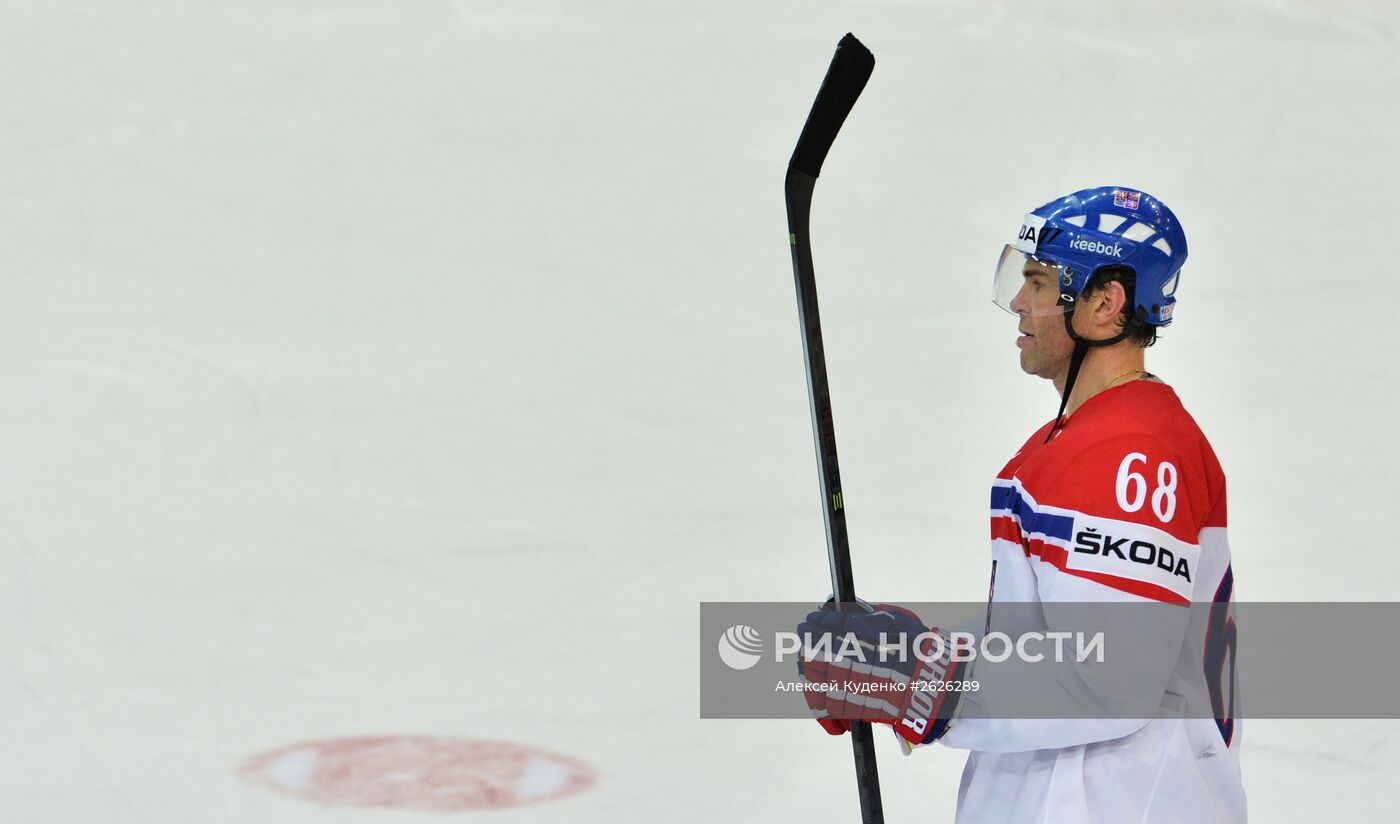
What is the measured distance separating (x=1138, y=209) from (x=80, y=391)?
4638 millimetres

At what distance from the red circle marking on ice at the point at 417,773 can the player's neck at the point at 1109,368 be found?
7.21ft

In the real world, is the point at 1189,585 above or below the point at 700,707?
below

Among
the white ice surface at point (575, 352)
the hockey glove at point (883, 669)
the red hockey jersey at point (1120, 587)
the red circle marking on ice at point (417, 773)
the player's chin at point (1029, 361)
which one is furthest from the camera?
the white ice surface at point (575, 352)

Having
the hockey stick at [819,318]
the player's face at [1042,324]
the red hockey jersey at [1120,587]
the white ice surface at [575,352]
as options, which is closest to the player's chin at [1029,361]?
the player's face at [1042,324]

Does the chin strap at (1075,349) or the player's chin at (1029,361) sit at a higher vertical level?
the player's chin at (1029,361)

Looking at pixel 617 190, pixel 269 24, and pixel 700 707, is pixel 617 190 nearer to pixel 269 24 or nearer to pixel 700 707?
pixel 269 24

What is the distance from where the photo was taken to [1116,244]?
2020 mm

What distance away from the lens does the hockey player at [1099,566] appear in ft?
6.08

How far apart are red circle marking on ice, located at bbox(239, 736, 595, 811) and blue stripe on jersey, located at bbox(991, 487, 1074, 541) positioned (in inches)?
80.4

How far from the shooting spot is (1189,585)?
1878mm

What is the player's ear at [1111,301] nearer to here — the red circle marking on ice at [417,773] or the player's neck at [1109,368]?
the player's neck at [1109,368]

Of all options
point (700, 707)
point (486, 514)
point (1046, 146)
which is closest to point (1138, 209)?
point (700, 707)

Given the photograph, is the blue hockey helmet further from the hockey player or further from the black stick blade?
the black stick blade

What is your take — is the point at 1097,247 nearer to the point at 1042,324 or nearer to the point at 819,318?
the point at 1042,324
